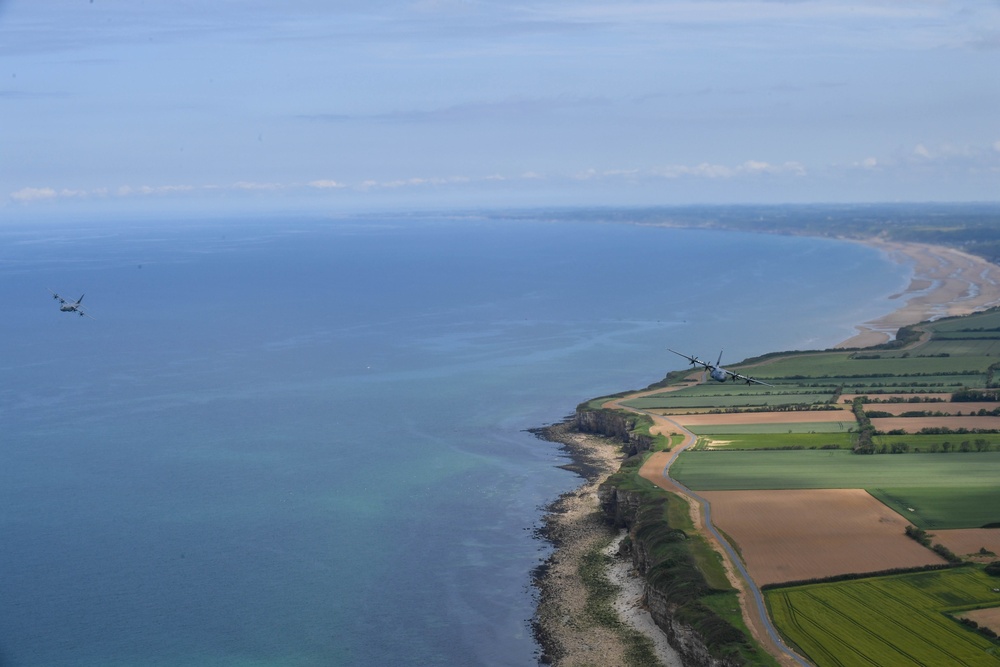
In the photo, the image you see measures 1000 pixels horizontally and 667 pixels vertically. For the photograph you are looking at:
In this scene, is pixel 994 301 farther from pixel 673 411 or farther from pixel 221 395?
pixel 221 395

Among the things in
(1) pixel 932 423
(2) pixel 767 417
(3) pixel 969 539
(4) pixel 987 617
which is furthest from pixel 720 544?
(1) pixel 932 423

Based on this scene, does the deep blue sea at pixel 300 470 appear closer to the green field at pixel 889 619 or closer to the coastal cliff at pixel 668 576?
the coastal cliff at pixel 668 576

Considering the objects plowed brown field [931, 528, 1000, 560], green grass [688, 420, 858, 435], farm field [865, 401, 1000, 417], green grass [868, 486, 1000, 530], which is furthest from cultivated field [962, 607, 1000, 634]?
farm field [865, 401, 1000, 417]

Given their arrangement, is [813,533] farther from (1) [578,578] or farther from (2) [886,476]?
(2) [886,476]

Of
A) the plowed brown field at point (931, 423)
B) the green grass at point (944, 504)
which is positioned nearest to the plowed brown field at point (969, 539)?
the green grass at point (944, 504)

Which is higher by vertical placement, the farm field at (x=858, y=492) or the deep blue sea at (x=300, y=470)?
the farm field at (x=858, y=492)

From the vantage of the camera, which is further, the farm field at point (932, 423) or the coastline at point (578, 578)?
the farm field at point (932, 423)

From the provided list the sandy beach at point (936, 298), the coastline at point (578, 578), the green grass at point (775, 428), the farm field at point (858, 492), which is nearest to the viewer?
the farm field at point (858, 492)
